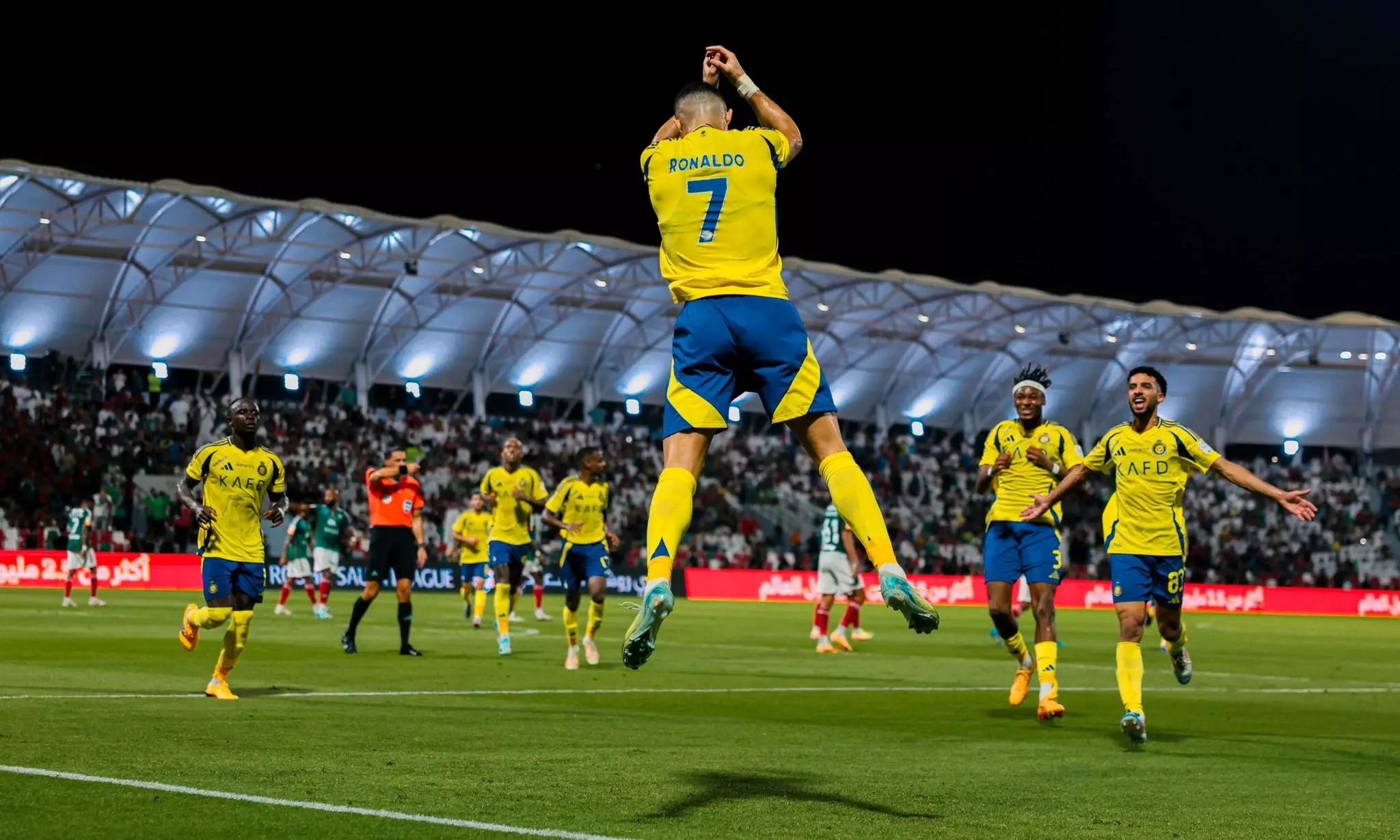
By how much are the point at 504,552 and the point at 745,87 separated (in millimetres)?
15884

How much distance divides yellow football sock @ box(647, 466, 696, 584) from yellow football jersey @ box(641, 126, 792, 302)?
0.84 metres

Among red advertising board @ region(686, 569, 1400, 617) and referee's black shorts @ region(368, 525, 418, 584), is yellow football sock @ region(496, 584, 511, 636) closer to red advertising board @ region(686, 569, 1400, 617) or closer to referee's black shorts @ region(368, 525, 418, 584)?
referee's black shorts @ region(368, 525, 418, 584)

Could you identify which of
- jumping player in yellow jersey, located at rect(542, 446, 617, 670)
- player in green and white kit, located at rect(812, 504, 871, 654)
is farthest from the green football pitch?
player in green and white kit, located at rect(812, 504, 871, 654)

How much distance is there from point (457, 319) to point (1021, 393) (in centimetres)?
4618

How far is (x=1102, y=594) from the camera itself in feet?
163

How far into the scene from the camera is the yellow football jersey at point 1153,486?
11844mm

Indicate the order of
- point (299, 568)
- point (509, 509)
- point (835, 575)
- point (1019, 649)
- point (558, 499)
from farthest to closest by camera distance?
point (299, 568) < point (835, 575) < point (509, 509) < point (558, 499) < point (1019, 649)

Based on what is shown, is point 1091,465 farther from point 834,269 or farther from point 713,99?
point 834,269

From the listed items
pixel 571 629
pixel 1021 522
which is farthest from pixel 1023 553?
pixel 571 629

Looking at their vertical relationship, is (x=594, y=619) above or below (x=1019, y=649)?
above

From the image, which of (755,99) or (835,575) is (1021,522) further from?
(835,575)

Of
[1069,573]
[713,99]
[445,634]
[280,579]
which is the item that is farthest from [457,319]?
[713,99]

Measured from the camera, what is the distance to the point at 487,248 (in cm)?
5159

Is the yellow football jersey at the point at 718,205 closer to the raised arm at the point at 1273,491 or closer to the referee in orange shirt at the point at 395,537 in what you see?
the raised arm at the point at 1273,491
